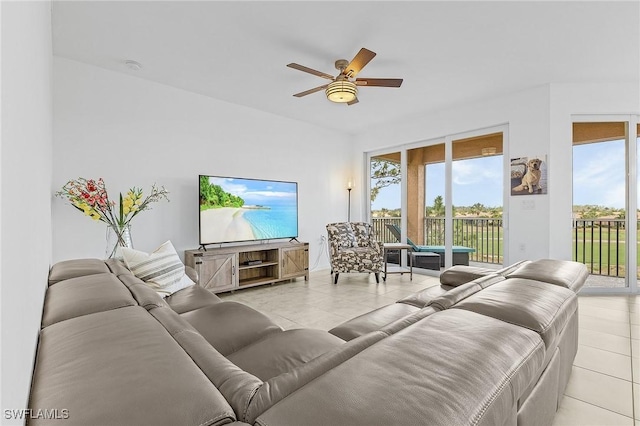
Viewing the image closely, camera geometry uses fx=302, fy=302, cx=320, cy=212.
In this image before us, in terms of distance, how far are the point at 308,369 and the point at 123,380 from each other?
37cm

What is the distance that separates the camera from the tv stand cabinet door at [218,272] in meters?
3.62

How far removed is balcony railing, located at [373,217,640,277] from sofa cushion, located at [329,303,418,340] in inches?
139

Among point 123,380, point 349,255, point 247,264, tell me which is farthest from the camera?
point 349,255

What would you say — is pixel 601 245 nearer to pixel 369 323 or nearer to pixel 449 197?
pixel 449 197

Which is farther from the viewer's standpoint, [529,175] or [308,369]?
[529,175]

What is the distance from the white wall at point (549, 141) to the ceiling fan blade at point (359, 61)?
261 centimetres

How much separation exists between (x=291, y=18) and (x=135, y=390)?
271cm

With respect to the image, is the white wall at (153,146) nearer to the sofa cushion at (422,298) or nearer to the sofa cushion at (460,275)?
the sofa cushion at (422,298)

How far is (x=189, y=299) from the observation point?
6.86 feet

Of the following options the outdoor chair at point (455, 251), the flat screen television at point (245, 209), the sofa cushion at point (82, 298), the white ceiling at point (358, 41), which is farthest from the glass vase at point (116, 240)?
the outdoor chair at point (455, 251)

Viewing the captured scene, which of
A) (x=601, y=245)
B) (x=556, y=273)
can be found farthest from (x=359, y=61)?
(x=601, y=245)

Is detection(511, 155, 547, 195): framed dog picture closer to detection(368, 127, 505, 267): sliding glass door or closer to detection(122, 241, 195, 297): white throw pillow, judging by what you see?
detection(368, 127, 505, 267): sliding glass door

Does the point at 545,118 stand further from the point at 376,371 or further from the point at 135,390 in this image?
the point at 135,390

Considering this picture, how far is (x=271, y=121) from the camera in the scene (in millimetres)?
4852
